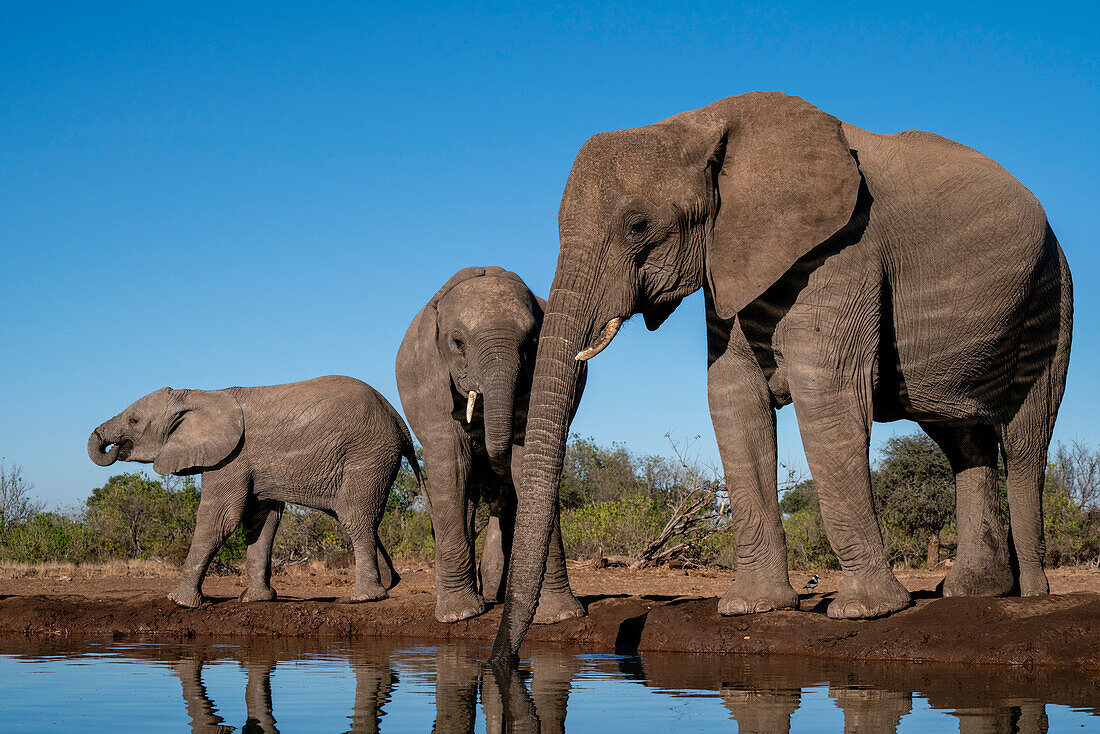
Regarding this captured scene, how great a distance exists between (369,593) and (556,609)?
8.82ft

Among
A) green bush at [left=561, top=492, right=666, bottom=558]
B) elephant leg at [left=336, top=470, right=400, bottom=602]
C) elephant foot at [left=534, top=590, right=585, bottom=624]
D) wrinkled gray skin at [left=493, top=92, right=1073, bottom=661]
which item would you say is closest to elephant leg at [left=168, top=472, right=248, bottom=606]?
elephant leg at [left=336, top=470, right=400, bottom=602]

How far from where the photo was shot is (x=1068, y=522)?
17.8 metres

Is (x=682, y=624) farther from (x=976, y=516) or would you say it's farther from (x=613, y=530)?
(x=613, y=530)

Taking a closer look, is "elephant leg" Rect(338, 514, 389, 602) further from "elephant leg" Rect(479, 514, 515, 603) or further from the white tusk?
the white tusk

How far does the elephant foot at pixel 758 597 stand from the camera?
7320 mm

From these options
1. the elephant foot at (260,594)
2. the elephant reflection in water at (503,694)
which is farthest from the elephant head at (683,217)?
the elephant foot at (260,594)

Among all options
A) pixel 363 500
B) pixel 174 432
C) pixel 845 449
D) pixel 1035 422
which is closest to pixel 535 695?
pixel 845 449

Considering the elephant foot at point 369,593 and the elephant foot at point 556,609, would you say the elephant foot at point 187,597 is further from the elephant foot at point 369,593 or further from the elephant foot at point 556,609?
the elephant foot at point 556,609

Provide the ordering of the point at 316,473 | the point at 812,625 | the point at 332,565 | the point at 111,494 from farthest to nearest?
the point at 111,494 < the point at 332,565 < the point at 316,473 < the point at 812,625

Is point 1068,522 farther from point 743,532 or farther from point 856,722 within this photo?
point 856,722

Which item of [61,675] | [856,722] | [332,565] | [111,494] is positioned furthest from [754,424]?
[111,494]

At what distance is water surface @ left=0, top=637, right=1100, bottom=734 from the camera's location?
4.70m

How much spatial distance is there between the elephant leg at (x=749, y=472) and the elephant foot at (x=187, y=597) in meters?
5.02

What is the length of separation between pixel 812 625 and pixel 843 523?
705mm
